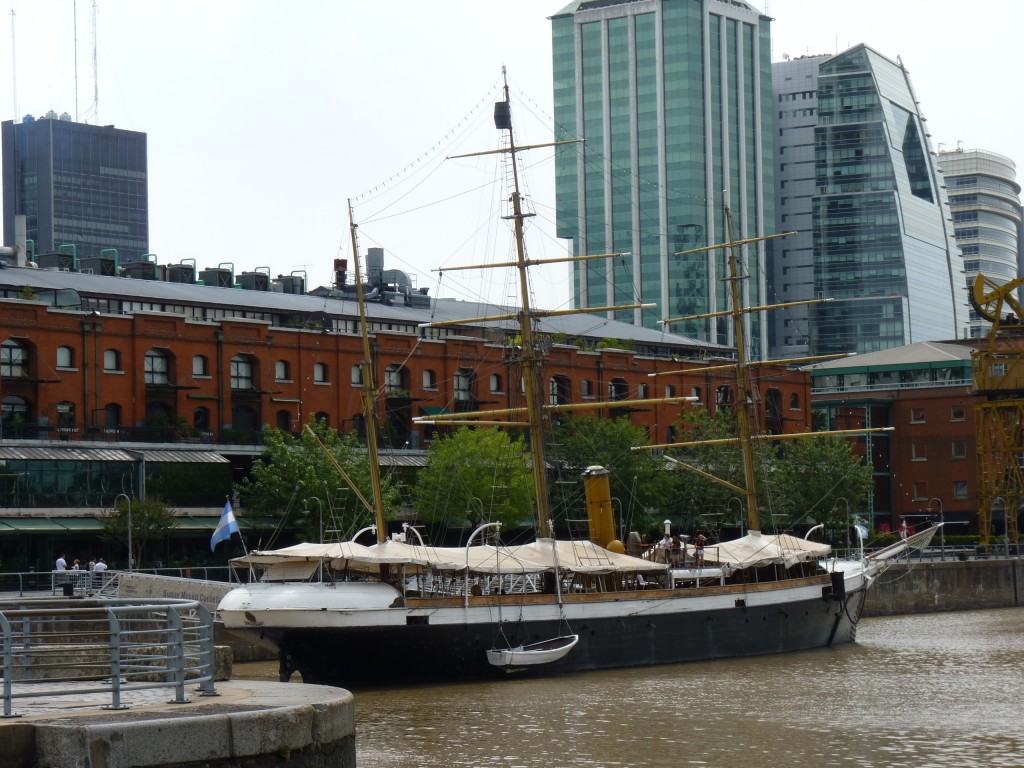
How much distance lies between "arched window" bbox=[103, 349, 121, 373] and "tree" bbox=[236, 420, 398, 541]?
7.90m

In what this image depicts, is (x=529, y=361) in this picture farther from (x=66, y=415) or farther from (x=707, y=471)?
(x=707, y=471)

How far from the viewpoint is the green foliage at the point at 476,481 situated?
73.9 meters

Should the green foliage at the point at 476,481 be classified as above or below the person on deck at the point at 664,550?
above

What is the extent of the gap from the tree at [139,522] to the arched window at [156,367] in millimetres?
11005

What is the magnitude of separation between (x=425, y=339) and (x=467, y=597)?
45.7 metres

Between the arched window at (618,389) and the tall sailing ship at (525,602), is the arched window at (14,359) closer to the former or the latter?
the tall sailing ship at (525,602)

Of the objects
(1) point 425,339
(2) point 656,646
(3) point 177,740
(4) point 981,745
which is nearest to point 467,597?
(2) point 656,646

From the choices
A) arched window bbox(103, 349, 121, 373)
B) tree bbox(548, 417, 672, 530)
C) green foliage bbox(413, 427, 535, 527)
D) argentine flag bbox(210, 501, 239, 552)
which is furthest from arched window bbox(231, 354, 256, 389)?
argentine flag bbox(210, 501, 239, 552)

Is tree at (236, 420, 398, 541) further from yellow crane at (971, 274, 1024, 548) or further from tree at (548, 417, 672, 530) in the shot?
yellow crane at (971, 274, 1024, 548)

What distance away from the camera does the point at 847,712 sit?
113 ft

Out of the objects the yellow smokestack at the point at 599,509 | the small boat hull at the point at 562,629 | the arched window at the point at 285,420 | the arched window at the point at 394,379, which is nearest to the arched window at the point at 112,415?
the arched window at the point at 285,420

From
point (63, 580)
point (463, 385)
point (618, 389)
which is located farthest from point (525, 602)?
point (618, 389)

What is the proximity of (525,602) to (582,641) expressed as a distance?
7.52ft

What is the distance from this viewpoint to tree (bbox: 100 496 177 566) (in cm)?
6412
